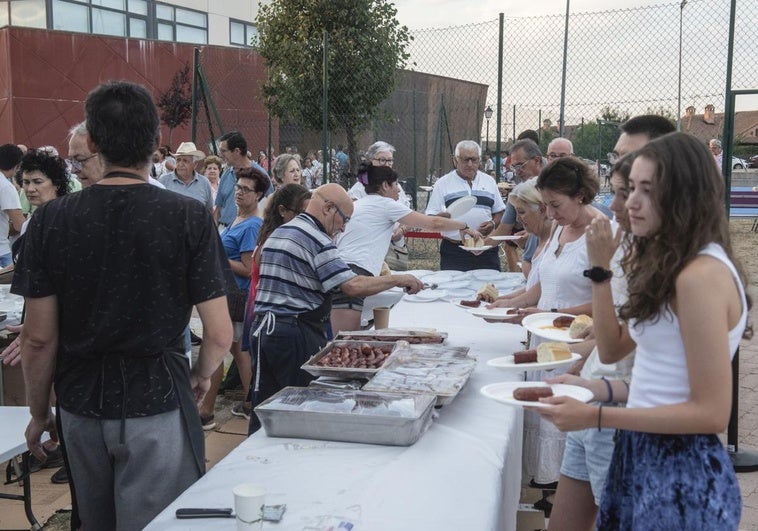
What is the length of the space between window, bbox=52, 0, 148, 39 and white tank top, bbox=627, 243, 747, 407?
21689 mm

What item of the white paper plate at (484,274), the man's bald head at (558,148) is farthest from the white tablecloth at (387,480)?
the man's bald head at (558,148)

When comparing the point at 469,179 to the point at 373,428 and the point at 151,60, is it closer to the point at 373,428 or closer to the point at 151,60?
the point at 373,428

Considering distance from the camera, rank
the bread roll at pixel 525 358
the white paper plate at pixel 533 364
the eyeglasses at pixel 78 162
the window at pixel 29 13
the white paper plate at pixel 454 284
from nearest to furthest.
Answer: the white paper plate at pixel 533 364, the bread roll at pixel 525 358, the eyeglasses at pixel 78 162, the white paper plate at pixel 454 284, the window at pixel 29 13

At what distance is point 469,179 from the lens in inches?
240

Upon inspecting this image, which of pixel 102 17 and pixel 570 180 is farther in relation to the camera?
pixel 102 17

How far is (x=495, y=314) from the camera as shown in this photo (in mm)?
3334

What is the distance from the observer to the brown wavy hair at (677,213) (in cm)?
148

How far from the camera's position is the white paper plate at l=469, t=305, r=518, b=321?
3251 millimetres

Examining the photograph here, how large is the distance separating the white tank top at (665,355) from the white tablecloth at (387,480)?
520 mm

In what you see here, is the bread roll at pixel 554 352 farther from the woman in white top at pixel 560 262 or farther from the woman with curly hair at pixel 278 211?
the woman with curly hair at pixel 278 211

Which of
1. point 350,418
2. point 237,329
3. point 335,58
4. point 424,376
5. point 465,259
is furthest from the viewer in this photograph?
point 335,58

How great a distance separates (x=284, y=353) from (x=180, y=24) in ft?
75.2

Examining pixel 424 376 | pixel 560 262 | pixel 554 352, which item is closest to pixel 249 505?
pixel 554 352

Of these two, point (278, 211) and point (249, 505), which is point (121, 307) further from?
point (278, 211)
